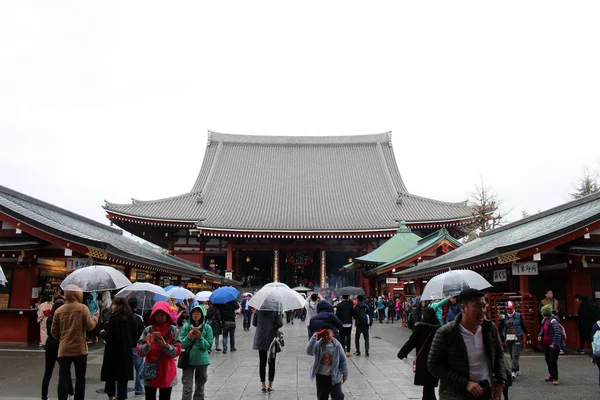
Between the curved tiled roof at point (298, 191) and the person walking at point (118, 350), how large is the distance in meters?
25.3


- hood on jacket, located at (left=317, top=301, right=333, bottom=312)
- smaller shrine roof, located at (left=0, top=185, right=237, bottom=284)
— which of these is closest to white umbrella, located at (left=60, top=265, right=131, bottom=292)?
smaller shrine roof, located at (left=0, top=185, right=237, bottom=284)

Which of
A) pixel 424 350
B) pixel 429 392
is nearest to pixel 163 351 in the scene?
pixel 424 350

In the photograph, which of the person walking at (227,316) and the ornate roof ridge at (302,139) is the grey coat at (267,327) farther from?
the ornate roof ridge at (302,139)

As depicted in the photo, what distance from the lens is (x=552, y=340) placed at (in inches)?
347

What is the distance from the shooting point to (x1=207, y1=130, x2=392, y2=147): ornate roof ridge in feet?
150

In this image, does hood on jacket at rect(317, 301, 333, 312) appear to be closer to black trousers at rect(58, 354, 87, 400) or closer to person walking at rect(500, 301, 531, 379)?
black trousers at rect(58, 354, 87, 400)

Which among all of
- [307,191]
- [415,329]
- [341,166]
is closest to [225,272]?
[307,191]

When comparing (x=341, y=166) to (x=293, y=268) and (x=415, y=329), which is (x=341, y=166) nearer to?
(x=293, y=268)

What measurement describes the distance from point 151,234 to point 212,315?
2313 cm

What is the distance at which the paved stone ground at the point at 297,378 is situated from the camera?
332 inches

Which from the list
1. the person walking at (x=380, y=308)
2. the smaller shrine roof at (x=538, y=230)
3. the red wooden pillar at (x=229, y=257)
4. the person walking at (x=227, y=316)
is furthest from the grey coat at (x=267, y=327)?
the red wooden pillar at (x=229, y=257)

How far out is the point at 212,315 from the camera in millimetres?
13438

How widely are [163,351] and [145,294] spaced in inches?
177

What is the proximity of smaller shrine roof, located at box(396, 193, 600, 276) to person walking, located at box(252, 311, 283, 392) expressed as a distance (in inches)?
271
